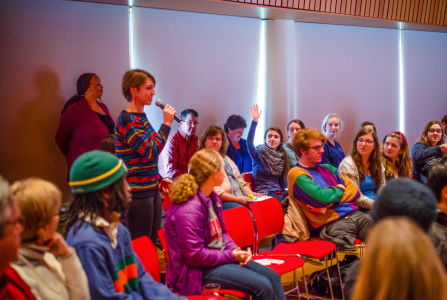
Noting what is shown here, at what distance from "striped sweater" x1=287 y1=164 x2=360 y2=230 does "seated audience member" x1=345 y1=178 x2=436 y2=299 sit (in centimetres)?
183

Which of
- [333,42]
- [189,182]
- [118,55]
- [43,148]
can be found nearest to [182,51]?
[118,55]

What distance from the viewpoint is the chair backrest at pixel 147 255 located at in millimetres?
2396

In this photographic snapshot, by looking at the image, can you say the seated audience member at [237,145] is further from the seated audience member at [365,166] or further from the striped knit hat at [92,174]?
the striped knit hat at [92,174]

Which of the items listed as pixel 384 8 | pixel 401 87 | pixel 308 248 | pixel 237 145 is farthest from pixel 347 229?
pixel 401 87

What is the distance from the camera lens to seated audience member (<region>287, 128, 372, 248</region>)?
3.58m

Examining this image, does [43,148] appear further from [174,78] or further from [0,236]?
[0,236]

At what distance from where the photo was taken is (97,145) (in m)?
4.22

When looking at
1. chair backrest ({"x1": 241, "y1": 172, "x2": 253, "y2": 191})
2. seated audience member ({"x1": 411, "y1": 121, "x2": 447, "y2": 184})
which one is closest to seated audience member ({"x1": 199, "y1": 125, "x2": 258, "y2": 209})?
chair backrest ({"x1": 241, "y1": 172, "x2": 253, "y2": 191})

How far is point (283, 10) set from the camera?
18.1 ft

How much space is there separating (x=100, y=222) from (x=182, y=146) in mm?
3100

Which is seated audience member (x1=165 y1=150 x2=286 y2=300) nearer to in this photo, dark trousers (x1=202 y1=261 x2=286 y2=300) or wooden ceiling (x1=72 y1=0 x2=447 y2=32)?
dark trousers (x1=202 y1=261 x2=286 y2=300)

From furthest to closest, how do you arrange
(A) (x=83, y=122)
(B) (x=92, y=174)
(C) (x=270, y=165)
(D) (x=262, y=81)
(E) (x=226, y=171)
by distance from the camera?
(D) (x=262, y=81)
(C) (x=270, y=165)
(E) (x=226, y=171)
(A) (x=83, y=122)
(B) (x=92, y=174)

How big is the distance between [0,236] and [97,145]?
10.3 ft

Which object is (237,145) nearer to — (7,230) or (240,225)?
(240,225)
